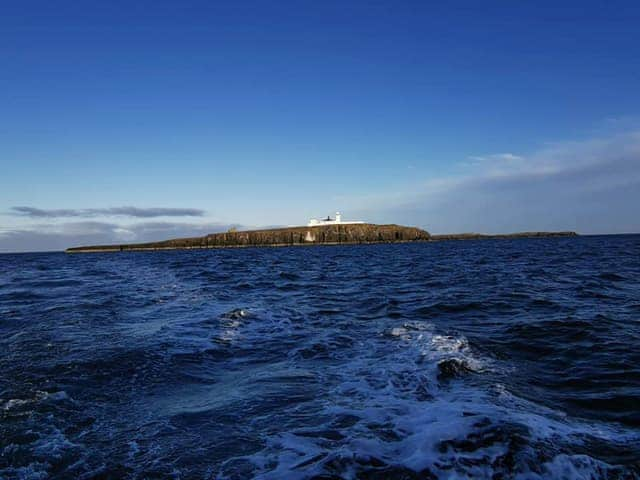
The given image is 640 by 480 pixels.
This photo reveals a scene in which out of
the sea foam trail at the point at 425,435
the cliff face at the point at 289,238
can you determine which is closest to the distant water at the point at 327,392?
the sea foam trail at the point at 425,435

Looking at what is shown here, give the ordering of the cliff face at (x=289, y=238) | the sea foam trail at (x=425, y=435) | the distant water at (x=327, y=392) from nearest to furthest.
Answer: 1. the sea foam trail at (x=425, y=435)
2. the distant water at (x=327, y=392)
3. the cliff face at (x=289, y=238)

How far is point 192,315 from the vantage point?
13891 millimetres

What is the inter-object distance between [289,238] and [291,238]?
78cm

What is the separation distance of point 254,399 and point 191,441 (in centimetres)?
147

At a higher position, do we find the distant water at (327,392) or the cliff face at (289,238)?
the cliff face at (289,238)

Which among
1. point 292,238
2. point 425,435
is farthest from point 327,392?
point 292,238

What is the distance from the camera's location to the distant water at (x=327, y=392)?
14.4ft

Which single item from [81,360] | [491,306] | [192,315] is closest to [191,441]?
[81,360]

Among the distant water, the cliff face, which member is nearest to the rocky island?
the cliff face

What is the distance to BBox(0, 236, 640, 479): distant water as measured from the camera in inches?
172

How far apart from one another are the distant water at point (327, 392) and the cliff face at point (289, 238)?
12827cm

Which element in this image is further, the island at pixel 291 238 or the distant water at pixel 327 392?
the island at pixel 291 238

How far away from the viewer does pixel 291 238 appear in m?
144

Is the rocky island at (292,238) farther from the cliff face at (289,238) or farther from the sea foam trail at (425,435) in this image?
the sea foam trail at (425,435)
